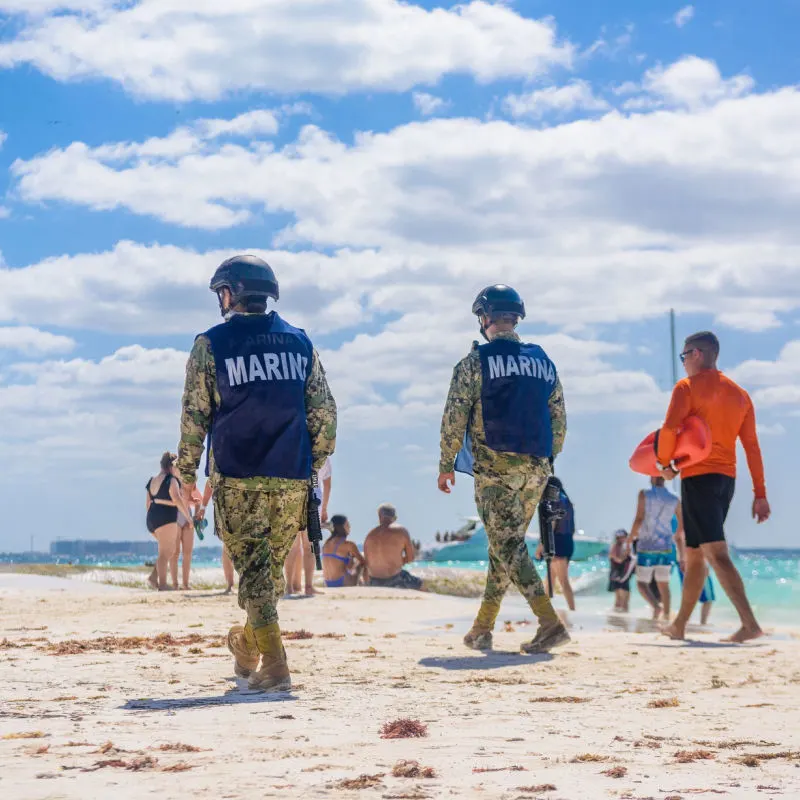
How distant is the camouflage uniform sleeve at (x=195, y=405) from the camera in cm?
609

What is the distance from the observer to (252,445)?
6031 mm

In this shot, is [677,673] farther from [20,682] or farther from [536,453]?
[20,682]

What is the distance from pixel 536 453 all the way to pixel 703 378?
188 centimetres

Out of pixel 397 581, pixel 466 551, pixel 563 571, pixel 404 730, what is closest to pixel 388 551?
pixel 397 581

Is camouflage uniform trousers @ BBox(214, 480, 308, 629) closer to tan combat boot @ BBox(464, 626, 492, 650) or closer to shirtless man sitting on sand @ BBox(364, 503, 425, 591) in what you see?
tan combat boot @ BBox(464, 626, 492, 650)

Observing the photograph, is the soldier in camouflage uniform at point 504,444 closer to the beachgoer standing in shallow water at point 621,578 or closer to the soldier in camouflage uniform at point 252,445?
the soldier in camouflage uniform at point 252,445

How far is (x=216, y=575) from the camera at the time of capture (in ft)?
87.1

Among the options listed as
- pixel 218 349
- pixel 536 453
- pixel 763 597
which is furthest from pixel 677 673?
pixel 763 597

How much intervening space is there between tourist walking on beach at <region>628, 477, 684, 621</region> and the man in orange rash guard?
17.5ft

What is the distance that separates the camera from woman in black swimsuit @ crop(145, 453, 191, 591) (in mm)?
15137

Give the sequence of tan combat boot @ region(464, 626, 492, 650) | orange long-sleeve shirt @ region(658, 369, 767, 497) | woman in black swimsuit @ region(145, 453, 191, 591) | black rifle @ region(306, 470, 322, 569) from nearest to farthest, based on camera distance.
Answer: black rifle @ region(306, 470, 322, 569)
tan combat boot @ region(464, 626, 492, 650)
orange long-sleeve shirt @ region(658, 369, 767, 497)
woman in black swimsuit @ region(145, 453, 191, 591)

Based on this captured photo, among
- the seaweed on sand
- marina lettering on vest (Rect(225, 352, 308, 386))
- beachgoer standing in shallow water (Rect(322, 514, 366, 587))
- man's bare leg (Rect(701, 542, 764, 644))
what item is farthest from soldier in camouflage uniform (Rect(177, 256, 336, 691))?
beachgoer standing in shallow water (Rect(322, 514, 366, 587))

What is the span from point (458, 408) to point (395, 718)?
3306 mm

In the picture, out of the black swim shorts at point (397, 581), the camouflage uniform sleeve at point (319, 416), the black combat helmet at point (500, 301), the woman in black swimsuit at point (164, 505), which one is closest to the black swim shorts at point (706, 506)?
the black combat helmet at point (500, 301)
